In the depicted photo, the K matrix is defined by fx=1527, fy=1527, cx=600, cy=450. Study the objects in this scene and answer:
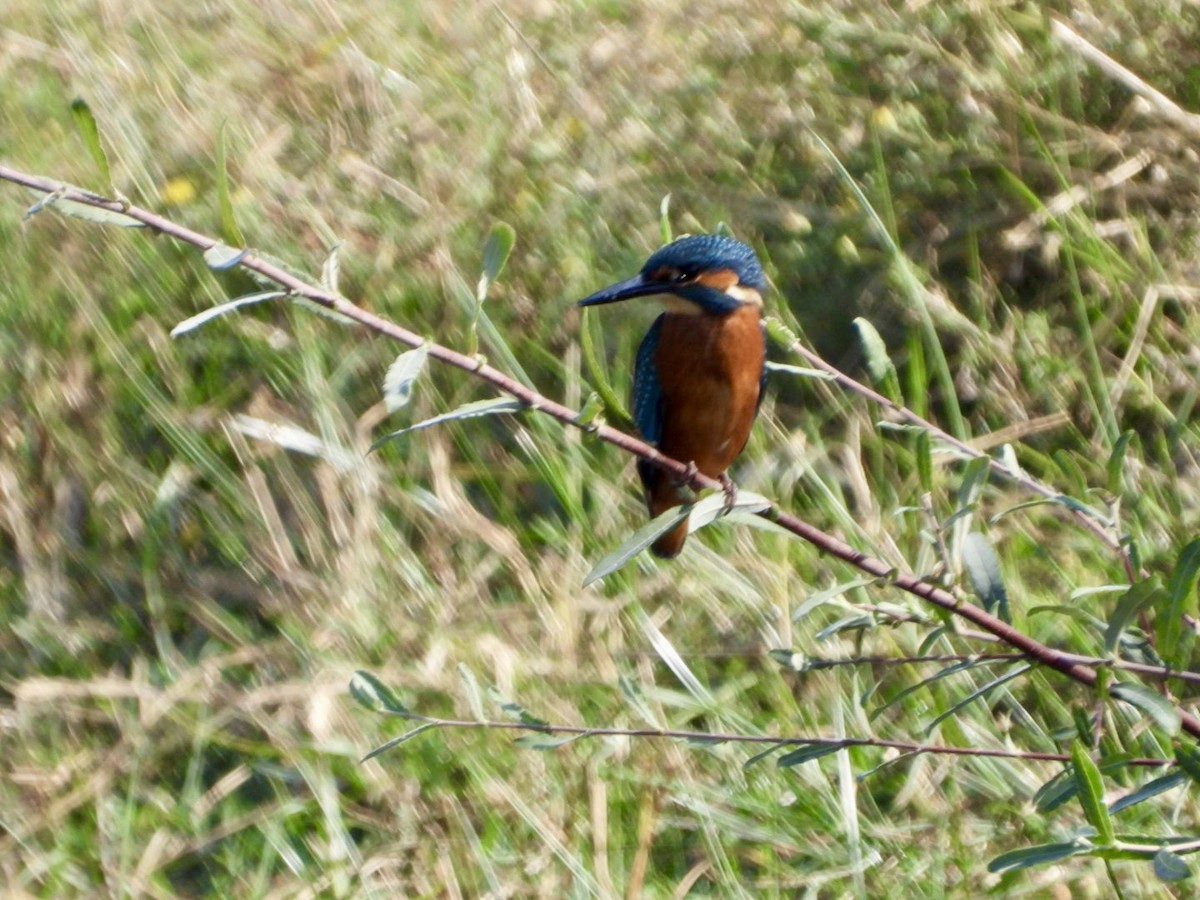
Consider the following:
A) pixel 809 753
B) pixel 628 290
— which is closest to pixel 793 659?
pixel 809 753

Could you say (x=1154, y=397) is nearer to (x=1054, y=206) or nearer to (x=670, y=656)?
(x=1054, y=206)

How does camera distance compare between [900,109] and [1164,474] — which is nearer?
[1164,474]

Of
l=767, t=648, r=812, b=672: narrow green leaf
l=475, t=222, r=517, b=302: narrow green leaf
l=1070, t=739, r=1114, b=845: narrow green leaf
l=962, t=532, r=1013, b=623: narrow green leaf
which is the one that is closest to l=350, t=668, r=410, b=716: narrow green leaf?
l=767, t=648, r=812, b=672: narrow green leaf

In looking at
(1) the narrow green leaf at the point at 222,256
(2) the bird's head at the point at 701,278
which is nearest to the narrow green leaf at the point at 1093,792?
(1) the narrow green leaf at the point at 222,256

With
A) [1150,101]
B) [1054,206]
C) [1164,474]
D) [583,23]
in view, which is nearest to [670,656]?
[1164,474]

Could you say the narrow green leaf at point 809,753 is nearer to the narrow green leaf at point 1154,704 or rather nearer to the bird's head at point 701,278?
the narrow green leaf at point 1154,704

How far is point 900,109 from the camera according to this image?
3137 mm

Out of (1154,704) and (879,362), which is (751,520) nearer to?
(879,362)

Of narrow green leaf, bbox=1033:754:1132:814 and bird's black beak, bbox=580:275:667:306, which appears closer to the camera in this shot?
narrow green leaf, bbox=1033:754:1132:814

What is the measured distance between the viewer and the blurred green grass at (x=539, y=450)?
2.66 m

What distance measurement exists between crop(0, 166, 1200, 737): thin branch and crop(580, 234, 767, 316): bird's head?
2.57 feet

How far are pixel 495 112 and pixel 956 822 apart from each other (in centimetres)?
187

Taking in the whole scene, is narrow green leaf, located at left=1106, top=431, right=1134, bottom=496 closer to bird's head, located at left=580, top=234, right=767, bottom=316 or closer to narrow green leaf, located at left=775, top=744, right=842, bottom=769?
narrow green leaf, located at left=775, top=744, right=842, bottom=769

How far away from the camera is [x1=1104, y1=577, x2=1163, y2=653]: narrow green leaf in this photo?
1.41m
